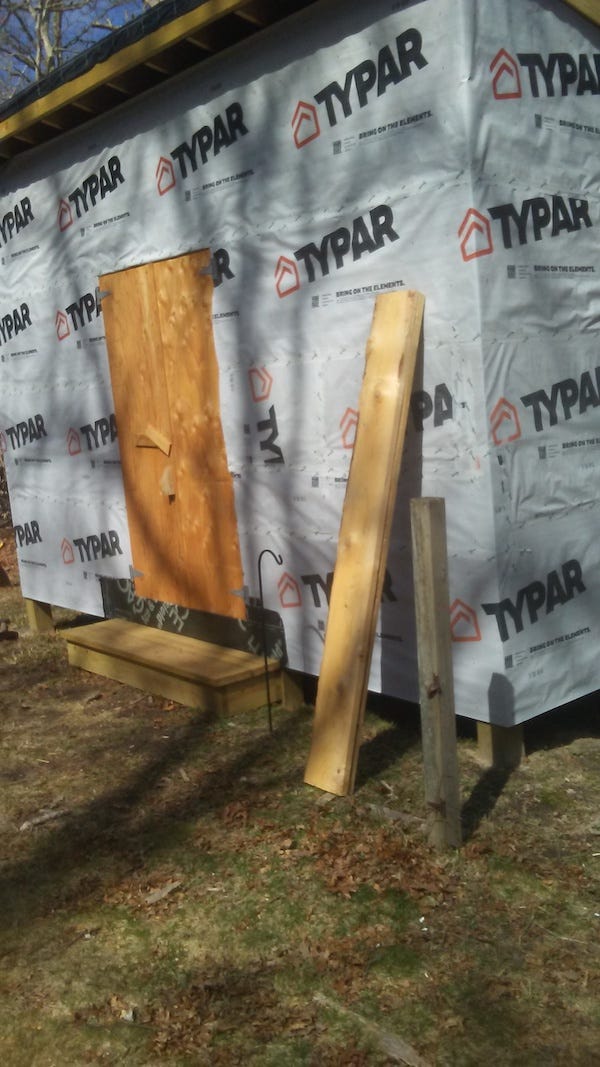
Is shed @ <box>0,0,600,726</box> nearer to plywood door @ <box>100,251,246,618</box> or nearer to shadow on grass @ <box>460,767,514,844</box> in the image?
plywood door @ <box>100,251,246,618</box>

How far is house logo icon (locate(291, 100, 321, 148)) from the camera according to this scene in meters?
5.47

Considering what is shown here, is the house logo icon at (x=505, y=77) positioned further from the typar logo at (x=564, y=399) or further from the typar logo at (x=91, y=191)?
the typar logo at (x=91, y=191)

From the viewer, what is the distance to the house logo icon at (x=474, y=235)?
188 inches

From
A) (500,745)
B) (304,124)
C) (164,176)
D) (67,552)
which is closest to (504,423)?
(500,745)

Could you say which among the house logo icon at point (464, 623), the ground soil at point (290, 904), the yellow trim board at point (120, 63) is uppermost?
the yellow trim board at point (120, 63)

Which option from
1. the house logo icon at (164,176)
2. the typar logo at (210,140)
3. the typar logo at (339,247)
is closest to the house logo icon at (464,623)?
the typar logo at (339,247)

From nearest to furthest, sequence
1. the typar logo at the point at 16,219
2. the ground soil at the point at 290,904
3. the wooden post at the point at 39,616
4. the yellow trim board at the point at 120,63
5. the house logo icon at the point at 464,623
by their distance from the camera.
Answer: the ground soil at the point at 290,904 < the house logo icon at the point at 464,623 < the yellow trim board at the point at 120,63 < the typar logo at the point at 16,219 < the wooden post at the point at 39,616

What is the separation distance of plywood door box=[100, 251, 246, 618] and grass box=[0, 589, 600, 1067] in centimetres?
123

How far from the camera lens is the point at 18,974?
373 centimetres

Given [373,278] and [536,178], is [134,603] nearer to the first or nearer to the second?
[373,278]

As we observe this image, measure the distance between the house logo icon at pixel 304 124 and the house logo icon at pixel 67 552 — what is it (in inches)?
148

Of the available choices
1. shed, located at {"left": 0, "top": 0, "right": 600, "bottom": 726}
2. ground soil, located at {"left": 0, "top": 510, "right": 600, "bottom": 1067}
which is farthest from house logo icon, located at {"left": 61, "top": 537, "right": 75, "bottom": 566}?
ground soil, located at {"left": 0, "top": 510, "right": 600, "bottom": 1067}

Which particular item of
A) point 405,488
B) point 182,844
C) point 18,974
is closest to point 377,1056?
point 18,974

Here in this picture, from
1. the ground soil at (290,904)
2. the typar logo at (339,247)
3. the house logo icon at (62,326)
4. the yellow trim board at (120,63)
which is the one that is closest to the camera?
the ground soil at (290,904)
